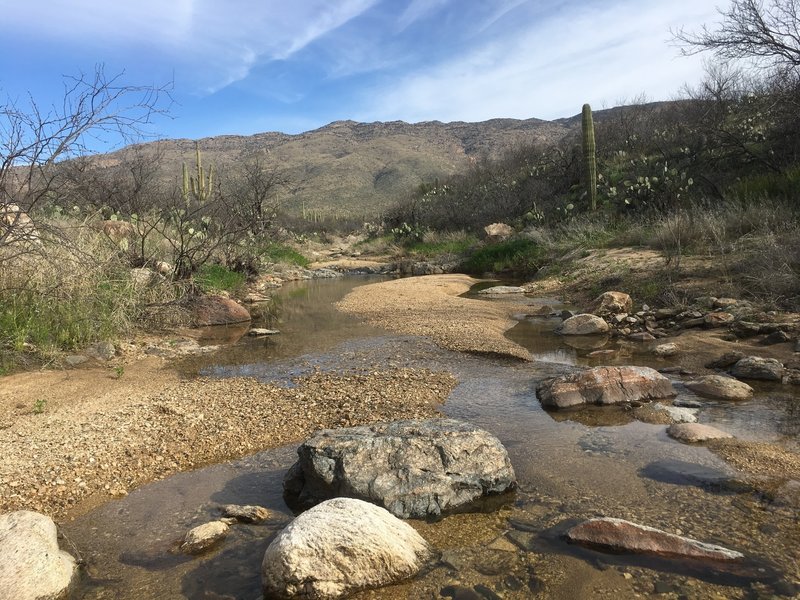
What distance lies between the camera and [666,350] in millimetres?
6543

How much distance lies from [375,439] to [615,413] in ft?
7.55

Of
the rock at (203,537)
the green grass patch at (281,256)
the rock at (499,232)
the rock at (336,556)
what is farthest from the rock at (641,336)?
the green grass patch at (281,256)

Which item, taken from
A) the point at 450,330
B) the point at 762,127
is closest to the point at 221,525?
A: the point at 450,330

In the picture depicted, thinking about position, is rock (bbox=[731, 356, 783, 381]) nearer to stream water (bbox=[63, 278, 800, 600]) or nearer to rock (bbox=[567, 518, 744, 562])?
stream water (bbox=[63, 278, 800, 600])

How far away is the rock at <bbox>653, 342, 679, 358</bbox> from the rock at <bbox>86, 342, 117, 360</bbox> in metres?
6.68

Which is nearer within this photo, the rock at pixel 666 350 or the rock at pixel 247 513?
the rock at pixel 247 513

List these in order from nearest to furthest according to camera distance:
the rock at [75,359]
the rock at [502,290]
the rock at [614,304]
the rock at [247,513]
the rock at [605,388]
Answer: the rock at [247,513] < the rock at [605,388] < the rock at [75,359] < the rock at [614,304] < the rock at [502,290]

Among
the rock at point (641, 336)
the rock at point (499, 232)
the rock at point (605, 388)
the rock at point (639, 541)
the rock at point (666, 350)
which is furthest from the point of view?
the rock at point (499, 232)

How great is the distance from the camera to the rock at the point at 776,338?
20.5ft

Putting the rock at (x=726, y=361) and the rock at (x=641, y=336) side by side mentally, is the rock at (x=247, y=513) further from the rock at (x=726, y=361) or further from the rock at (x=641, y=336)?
the rock at (x=641, y=336)

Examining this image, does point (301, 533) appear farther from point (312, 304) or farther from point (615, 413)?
point (312, 304)

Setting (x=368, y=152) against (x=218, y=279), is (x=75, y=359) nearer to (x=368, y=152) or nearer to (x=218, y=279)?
(x=218, y=279)

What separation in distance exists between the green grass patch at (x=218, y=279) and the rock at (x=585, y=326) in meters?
6.72

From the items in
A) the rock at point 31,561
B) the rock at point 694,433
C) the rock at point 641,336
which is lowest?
the rock at point 641,336
